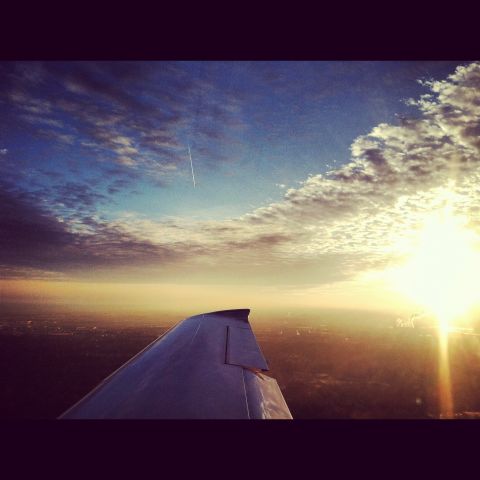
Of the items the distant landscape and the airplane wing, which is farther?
the distant landscape

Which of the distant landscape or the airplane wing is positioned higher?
the airplane wing

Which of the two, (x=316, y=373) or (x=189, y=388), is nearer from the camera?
(x=189, y=388)

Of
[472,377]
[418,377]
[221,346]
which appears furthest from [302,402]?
[221,346]

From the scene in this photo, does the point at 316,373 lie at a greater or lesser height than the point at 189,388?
lesser

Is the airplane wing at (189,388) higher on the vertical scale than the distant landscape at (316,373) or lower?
higher

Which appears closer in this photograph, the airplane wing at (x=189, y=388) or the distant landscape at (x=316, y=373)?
the airplane wing at (x=189, y=388)
